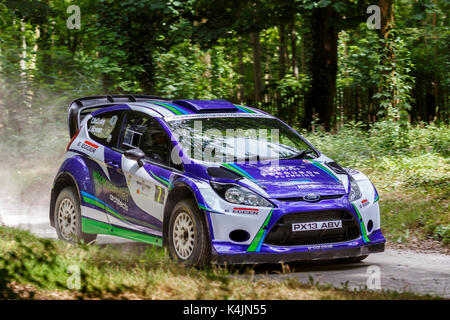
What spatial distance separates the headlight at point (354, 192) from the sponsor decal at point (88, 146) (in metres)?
3.38

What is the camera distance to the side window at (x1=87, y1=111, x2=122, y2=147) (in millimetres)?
8945

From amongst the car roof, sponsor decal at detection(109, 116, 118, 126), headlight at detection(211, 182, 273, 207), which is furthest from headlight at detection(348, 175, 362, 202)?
sponsor decal at detection(109, 116, 118, 126)

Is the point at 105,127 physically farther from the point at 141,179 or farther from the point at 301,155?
the point at 301,155

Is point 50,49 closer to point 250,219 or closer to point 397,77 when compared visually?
point 397,77

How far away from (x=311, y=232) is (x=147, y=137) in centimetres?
240

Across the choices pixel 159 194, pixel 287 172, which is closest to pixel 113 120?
pixel 159 194

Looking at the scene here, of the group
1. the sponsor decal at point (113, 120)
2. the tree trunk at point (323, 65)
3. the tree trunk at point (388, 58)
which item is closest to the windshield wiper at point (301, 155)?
the sponsor decal at point (113, 120)

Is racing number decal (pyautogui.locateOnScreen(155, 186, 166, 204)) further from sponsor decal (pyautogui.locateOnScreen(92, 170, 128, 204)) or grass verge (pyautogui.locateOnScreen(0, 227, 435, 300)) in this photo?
grass verge (pyautogui.locateOnScreen(0, 227, 435, 300))

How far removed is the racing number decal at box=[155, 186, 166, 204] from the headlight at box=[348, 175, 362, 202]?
6.58 ft

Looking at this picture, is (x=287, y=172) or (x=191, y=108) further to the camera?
(x=191, y=108)

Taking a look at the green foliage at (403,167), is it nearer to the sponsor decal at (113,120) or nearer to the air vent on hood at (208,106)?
the air vent on hood at (208,106)

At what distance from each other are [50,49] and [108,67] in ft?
7.84

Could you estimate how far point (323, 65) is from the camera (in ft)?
64.4

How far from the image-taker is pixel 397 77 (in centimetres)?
1614
